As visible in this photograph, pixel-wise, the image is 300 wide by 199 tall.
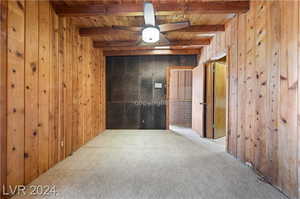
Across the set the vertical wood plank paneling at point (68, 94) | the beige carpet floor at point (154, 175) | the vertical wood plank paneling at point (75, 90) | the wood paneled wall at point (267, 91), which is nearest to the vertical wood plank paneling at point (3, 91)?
the beige carpet floor at point (154, 175)

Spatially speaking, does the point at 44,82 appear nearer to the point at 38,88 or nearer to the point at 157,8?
the point at 38,88

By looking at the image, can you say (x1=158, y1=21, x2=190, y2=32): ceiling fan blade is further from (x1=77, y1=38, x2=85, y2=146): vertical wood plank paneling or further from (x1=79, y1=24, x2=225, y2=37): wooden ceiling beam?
(x1=77, y1=38, x2=85, y2=146): vertical wood plank paneling

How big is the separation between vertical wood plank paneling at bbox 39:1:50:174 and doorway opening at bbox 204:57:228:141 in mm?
3432

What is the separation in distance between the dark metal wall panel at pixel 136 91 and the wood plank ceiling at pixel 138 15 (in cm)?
106

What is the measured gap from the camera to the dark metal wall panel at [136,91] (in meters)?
4.85

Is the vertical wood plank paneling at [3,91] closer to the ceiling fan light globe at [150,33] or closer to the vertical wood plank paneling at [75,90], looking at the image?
the vertical wood plank paneling at [75,90]

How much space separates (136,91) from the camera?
492cm

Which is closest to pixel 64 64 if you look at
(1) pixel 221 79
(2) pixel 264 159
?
(2) pixel 264 159

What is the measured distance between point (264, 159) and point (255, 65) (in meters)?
1.26

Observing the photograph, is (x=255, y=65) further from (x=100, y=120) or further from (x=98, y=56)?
(x=100, y=120)

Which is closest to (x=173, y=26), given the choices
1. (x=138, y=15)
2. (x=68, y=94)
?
(x=138, y=15)

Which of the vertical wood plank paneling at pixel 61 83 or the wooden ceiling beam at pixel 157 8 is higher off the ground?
the wooden ceiling beam at pixel 157 8

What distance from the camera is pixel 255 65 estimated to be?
2135 mm

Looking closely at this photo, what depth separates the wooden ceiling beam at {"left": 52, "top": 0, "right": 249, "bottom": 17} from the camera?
2.24m
